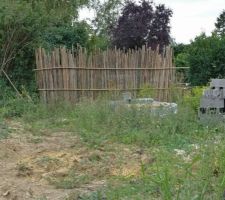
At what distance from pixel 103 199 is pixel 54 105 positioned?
26.3 ft

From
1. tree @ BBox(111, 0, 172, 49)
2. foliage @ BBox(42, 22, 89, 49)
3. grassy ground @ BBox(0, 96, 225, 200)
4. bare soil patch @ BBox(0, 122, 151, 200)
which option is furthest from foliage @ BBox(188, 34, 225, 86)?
tree @ BBox(111, 0, 172, 49)

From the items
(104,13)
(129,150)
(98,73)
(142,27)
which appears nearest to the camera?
(129,150)

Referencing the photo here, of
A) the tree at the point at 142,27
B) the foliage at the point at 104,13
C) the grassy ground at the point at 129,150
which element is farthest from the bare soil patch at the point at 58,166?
the foliage at the point at 104,13

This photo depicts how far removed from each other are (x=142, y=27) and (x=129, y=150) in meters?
20.3

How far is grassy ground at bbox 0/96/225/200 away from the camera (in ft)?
11.5

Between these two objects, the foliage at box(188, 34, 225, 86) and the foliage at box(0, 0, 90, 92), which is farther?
the foliage at box(188, 34, 225, 86)

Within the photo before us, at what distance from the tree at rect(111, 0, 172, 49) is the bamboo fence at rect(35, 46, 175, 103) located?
1333 centimetres

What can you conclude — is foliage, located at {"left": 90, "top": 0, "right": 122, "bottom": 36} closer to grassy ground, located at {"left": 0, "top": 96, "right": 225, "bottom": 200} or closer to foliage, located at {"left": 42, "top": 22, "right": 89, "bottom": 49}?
foliage, located at {"left": 42, "top": 22, "right": 89, "bottom": 49}

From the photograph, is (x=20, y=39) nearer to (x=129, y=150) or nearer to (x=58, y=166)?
(x=129, y=150)

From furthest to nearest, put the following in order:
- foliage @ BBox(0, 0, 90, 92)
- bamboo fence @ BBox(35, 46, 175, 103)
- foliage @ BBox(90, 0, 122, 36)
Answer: foliage @ BBox(90, 0, 122, 36)
foliage @ BBox(0, 0, 90, 92)
bamboo fence @ BBox(35, 46, 175, 103)

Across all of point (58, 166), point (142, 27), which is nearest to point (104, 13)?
point (142, 27)

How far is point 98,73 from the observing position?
12352 mm

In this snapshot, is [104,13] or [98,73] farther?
[104,13]

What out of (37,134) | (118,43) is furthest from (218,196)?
(118,43)
